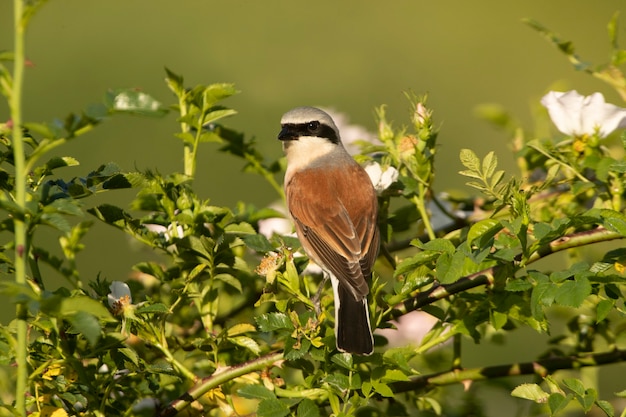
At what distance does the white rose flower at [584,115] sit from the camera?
2965 millimetres

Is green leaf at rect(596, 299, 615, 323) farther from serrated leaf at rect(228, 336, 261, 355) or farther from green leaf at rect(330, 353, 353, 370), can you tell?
serrated leaf at rect(228, 336, 261, 355)

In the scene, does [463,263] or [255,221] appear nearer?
[463,263]

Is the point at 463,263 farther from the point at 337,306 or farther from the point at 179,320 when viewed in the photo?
the point at 179,320

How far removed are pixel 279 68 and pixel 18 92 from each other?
28.0 feet

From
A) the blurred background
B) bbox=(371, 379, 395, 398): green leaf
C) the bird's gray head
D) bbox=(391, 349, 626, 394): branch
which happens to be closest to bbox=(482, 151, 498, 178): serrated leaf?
bbox=(391, 349, 626, 394): branch

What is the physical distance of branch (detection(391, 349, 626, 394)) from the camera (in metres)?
2.61

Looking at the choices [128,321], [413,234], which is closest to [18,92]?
[128,321]

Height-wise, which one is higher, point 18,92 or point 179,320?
point 18,92

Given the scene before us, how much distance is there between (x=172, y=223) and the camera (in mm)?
2650

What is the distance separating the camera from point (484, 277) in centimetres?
241

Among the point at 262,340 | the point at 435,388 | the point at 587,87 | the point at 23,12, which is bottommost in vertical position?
the point at 587,87

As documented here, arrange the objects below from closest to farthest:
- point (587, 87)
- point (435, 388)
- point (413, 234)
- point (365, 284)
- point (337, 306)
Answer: point (337, 306) → point (435, 388) → point (365, 284) → point (413, 234) → point (587, 87)

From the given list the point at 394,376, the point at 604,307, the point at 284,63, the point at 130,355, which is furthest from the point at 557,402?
the point at 284,63

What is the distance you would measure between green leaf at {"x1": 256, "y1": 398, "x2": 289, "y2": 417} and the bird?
0.87 ft
